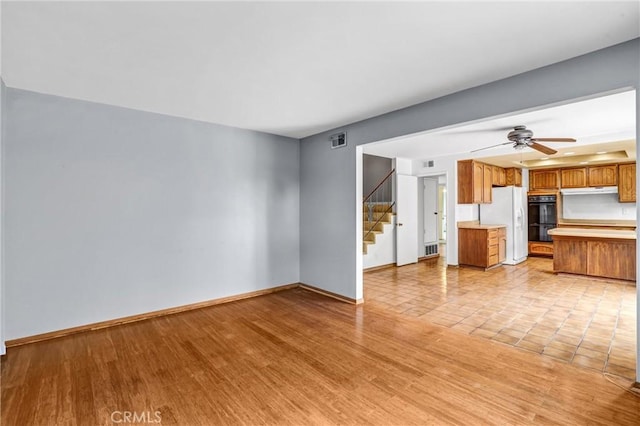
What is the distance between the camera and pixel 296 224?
5332mm

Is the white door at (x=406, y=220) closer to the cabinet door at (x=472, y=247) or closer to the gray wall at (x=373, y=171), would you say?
the cabinet door at (x=472, y=247)

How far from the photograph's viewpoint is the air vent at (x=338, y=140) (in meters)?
4.51

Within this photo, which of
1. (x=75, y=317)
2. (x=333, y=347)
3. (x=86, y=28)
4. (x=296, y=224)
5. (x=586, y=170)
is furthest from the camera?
(x=586, y=170)

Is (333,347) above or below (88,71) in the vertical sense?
below

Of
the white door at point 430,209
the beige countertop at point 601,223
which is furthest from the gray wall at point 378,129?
the beige countertop at point 601,223

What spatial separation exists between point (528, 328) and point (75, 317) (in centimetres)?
502

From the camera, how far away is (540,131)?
4.80 m

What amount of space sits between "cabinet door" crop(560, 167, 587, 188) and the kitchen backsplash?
0.36 metres

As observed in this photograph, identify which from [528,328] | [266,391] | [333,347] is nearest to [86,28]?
[266,391]

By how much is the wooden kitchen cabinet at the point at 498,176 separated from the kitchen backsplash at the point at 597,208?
4.90ft

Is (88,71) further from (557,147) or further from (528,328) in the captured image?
(557,147)

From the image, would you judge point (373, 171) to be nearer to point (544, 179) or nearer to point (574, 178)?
point (544, 179)

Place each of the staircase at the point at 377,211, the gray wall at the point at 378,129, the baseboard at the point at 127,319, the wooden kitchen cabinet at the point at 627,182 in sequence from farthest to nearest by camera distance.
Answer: the staircase at the point at 377,211
the wooden kitchen cabinet at the point at 627,182
the baseboard at the point at 127,319
the gray wall at the point at 378,129

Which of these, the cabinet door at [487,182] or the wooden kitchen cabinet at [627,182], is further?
the cabinet door at [487,182]
